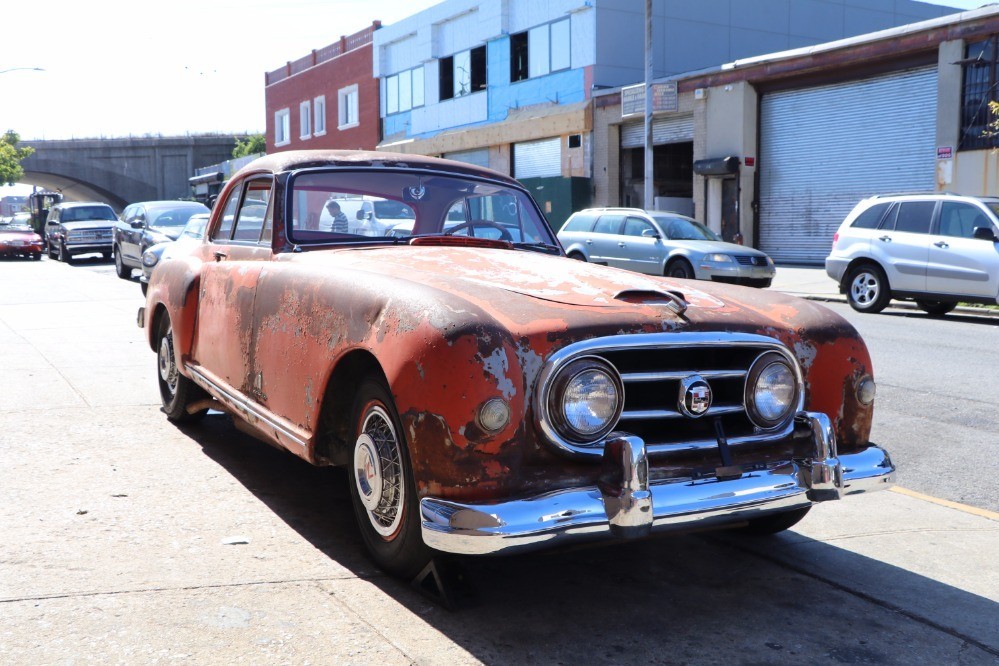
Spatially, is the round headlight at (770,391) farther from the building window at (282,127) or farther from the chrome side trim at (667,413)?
the building window at (282,127)

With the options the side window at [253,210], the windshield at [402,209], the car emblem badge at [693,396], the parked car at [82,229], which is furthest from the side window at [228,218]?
the parked car at [82,229]

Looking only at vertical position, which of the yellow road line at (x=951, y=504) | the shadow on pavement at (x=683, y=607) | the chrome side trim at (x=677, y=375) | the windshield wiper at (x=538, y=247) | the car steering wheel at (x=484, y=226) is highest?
the car steering wheel at (x=484, y=226)

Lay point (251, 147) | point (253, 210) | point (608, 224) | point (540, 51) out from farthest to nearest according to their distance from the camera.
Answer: point (251, 147), point (540, 51), point (608, 224), point (253, 210)

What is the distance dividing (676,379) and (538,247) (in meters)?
1.94

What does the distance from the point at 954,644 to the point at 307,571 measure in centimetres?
231

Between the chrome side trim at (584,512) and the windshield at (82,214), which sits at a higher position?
the windshield at (82,214)

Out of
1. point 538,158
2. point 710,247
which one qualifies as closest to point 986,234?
point 710,247

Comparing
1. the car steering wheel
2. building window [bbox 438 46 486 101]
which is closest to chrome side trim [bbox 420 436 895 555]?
the car steering wheel

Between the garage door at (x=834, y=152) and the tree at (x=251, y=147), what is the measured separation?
4458 cm

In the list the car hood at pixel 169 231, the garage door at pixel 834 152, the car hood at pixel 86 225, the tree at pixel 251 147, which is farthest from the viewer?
the tree at pixel 251 147

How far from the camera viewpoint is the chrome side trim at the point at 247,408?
4.20 meters

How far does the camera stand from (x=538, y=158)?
33250mm

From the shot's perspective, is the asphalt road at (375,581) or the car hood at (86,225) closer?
the asphalt road at (375,581)

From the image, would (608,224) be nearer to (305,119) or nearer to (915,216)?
(915,216)
